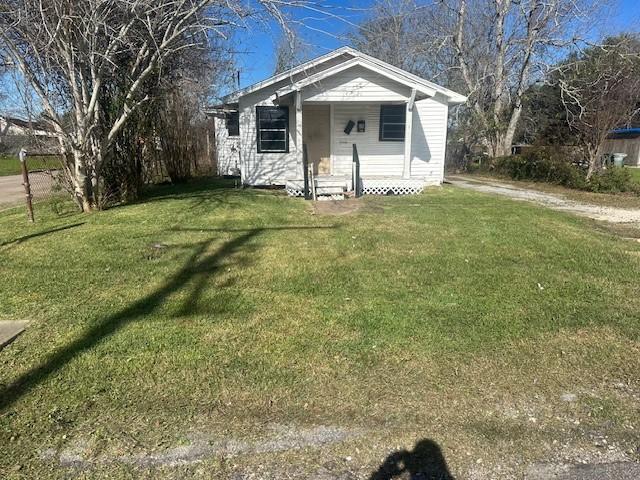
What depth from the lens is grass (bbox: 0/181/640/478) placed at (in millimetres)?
2445

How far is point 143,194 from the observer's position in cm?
1163

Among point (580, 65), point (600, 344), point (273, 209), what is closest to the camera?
point (600, 344)

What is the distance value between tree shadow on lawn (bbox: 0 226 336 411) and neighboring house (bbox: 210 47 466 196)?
5746 mm

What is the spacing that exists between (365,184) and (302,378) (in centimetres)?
954

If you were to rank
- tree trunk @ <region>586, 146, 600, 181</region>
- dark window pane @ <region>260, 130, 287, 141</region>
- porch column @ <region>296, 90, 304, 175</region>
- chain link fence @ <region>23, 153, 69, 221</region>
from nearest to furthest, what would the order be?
1. chain link fence @ <region>23, 153, 69, 221</region>
2. porch column @ <region>296, 90, 304, 175</region>
3. dark window pane @ <region>260, 130, 287, 141</region>
4. tree trunk @ <region>586, 146, 600, 181</region>

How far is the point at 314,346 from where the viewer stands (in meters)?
3.42

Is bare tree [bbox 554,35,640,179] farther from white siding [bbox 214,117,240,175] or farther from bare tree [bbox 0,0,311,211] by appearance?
white siding [bbox 214,117,240,175]

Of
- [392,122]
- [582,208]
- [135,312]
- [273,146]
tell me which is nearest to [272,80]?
[273,146]

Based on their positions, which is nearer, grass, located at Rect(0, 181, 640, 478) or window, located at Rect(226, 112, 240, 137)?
grass, located at Rect(0, 181, 640, 478)

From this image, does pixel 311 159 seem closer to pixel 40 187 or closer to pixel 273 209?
pixel 273 209

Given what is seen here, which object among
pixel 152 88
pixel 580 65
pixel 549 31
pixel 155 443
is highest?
pixel 549 31

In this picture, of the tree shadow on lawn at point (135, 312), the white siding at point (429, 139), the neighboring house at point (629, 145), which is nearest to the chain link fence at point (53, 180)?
the tree shadow on lawn at point (135, 312)

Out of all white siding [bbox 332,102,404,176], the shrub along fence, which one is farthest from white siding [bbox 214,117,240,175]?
the shrub along fence

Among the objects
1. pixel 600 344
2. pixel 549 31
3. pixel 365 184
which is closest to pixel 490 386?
pixel 600 344
